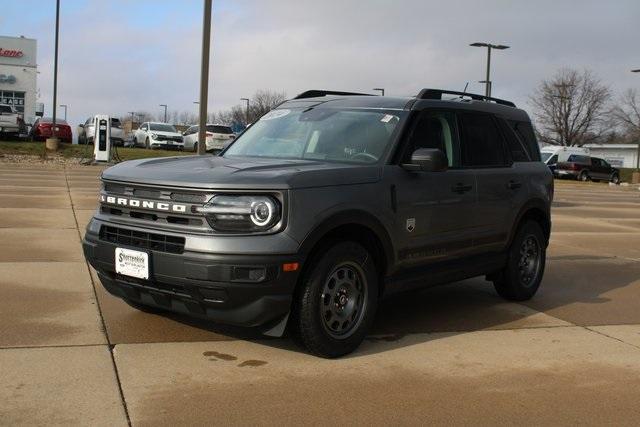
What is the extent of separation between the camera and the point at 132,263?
4.58m

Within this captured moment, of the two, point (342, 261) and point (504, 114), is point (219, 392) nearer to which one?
point (342, 261)

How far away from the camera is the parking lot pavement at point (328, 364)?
12.6 ft

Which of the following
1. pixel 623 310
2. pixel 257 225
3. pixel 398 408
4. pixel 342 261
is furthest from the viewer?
pixel 623 310

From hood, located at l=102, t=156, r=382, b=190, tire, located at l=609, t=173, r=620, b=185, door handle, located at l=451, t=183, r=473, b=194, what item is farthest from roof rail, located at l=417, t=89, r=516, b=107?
tire, located at l=609, t=173, r=620, b=185

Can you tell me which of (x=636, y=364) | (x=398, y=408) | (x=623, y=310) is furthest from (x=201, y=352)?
(x=623, y=310)

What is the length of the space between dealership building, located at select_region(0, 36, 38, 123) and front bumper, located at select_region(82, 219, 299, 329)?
62.7 meters

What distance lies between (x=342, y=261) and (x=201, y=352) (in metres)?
1.18

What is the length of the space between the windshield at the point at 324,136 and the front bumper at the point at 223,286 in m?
1.34

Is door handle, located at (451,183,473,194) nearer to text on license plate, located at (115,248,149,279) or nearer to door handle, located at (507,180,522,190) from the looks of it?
door handle, located at (507,180,522,190)

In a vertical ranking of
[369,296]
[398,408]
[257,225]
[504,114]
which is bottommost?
[398,408]

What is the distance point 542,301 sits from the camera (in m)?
6.91

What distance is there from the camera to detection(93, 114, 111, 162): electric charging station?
1021 inches

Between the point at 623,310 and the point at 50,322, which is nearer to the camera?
the point at 50,322

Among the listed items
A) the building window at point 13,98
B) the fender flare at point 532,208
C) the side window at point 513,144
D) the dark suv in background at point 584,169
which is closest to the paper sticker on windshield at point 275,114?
the side window at point 513,144
